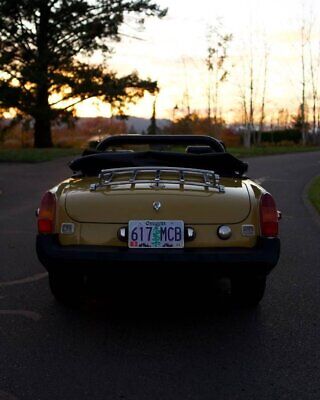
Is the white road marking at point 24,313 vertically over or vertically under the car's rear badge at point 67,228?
under

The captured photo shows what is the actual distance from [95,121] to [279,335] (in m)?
86.5

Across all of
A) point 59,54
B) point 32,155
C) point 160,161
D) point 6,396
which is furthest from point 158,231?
point 59,54

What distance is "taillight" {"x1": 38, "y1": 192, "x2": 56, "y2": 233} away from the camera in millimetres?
4145

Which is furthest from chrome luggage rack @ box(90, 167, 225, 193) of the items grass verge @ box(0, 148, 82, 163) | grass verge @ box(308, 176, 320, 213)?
grass verge @ box(0, 148, 82, 163)

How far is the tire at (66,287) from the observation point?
4.39 meters

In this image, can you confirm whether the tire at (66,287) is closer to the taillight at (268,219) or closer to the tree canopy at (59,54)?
the taillight at (268,219)

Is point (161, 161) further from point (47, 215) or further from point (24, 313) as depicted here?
point (24, 313)

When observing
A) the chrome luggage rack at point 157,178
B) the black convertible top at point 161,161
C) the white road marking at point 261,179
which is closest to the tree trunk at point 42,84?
the white road marking at point 261,179

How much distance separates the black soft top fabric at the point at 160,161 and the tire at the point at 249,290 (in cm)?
99

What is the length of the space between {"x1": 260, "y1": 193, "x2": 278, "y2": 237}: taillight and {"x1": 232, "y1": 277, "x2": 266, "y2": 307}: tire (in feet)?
1.44

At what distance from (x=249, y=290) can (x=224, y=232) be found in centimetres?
72

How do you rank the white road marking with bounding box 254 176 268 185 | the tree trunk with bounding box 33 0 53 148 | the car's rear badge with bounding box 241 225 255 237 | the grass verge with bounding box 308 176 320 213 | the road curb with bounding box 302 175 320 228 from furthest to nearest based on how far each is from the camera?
the tree trunk with bounding box 33 0 53 148 < the white road marking with bounding box 254 176 268 185 < the grass verge with bounding box 308 176 320 213 < the road curb with bounding box 302 175 320 228 < the car's rear badge with bounding box 241 225 255 237

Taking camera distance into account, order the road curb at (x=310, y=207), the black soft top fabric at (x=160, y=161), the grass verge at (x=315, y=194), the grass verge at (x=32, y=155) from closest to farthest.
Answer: the black soft top fabric at (x=160, y=161) < the road curb at (x=310, y=207) < the grass verge at (x=315, y=194) < the grass verge at (x=32, y=155)

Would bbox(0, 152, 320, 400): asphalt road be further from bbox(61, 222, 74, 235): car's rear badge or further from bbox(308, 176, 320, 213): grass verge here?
bbox(308, 176, 320, 213): grass verge
